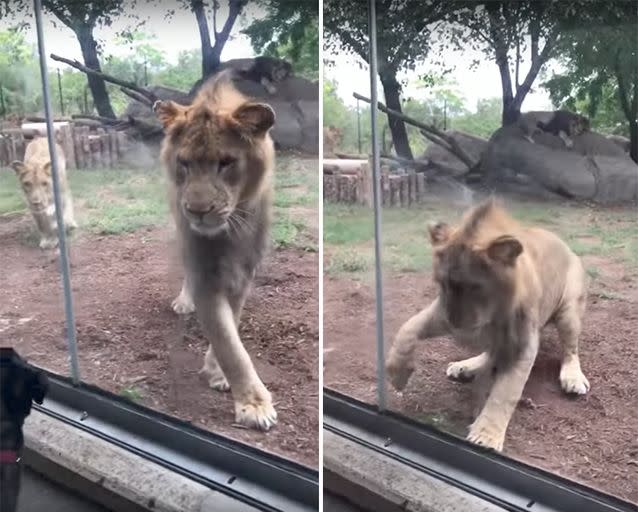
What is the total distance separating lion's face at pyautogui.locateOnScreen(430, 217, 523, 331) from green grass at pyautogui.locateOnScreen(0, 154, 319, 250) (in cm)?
32

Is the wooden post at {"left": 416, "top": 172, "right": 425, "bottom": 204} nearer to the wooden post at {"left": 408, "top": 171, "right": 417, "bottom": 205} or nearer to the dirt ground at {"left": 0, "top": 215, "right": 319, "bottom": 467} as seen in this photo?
the wooden post at {"left": 408, "top": 171, "right": 417, "bottom": 205}

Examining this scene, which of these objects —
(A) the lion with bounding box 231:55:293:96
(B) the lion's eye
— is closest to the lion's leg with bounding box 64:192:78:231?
(B) the lion's eye

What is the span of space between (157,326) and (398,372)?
0.65 meters

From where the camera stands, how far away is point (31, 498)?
2285mm

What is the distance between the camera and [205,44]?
6.64 feet

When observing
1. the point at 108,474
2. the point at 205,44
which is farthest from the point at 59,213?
the point at 108,474

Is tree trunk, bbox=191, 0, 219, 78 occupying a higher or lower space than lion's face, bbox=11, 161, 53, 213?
higher

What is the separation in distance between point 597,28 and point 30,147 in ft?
4.62

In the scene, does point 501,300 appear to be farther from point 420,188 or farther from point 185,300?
point 185,300

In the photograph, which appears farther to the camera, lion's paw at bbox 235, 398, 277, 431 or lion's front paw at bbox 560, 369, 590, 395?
lion's paw at bbox 235, 398, 277, 431

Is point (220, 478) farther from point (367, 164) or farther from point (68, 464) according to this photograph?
point (367, 164)

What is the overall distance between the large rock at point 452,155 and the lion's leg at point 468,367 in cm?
46

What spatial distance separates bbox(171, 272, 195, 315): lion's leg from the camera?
212 centimetres

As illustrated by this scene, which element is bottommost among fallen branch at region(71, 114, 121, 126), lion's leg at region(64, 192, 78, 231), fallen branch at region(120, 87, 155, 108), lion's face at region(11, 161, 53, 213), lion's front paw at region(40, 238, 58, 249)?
lion's front paw at region(40, 238, 58, 249)
